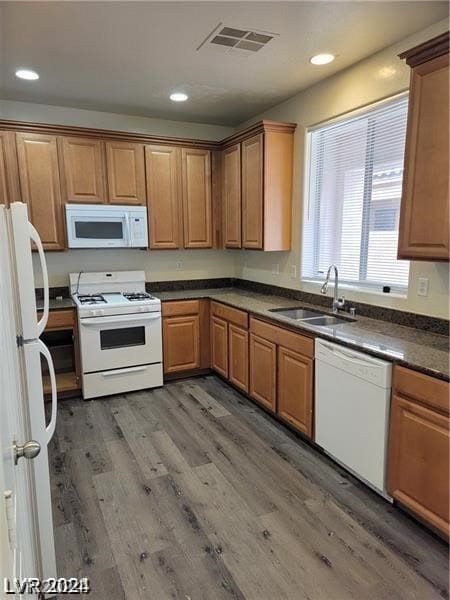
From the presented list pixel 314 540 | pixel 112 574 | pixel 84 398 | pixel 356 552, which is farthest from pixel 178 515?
pixel 84 398

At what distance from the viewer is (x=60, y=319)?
3572 mm

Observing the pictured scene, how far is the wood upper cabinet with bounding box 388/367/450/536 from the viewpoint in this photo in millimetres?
1811

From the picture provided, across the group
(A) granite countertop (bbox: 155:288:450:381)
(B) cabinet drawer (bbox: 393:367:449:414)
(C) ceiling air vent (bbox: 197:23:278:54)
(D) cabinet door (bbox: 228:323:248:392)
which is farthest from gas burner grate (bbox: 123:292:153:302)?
(B) cabinet drawer (bbox: 393:367:449:414)

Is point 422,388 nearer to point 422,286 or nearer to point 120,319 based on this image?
point 422,286

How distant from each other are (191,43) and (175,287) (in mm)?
2603

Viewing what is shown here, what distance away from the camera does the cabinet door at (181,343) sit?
402cm

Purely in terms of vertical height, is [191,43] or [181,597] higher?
[191,43]

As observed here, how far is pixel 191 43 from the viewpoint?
2.52 meters

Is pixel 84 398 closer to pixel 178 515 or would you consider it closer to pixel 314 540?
pixel 178 515

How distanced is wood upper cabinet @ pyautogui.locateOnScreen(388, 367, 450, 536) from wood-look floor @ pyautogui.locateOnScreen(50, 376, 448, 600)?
0.18m

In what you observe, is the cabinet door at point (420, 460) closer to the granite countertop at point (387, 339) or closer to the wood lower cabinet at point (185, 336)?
the granite countertop at point (387, 339)

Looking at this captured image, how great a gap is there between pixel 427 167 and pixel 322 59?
1291 mm

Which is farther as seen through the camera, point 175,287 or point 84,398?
point 175,287

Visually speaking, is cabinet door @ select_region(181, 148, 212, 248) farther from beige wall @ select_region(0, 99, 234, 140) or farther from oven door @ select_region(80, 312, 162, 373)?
oven door @ select_region(80, 312, 162, 373)
